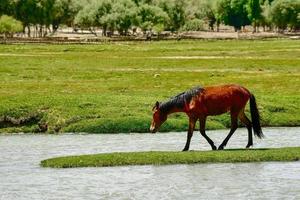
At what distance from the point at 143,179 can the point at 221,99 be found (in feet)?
15.1

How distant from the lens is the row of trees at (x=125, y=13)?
158250 millimetres

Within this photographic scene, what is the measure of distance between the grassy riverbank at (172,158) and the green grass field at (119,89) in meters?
8.16

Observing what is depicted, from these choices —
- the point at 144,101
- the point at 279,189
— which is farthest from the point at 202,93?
the point at 144,101

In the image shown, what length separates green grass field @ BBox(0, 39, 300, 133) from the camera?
32219 millimetres

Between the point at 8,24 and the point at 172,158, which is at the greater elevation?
the point at 172,158

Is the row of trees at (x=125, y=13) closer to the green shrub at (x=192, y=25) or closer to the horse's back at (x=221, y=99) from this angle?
the green shrub at (x=192, y=25)

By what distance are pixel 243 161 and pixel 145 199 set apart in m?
5.10

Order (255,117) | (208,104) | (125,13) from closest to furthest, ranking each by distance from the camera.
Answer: (208,104), (255,117), (125,13)

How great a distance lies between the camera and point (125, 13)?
543ft

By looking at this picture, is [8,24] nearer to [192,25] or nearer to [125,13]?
[125,13]

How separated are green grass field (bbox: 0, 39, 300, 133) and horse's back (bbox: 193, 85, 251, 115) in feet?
24.3

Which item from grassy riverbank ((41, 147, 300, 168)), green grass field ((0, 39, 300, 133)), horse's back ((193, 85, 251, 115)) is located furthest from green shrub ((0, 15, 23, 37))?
grassy riverbank ((41, 147, 300, 168))

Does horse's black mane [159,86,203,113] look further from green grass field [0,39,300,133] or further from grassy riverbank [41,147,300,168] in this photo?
green grass field [0,39,300,133]

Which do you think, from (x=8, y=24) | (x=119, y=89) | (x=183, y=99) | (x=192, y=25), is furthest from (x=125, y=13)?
(x=183, y=99)
